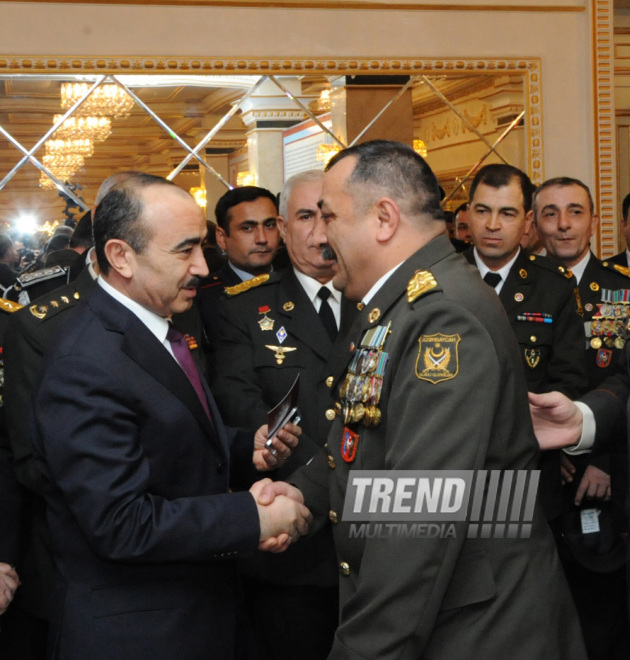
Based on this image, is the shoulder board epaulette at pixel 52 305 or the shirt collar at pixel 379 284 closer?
the shirt collar at pixel 379 284

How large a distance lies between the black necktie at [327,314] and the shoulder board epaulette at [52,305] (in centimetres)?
79

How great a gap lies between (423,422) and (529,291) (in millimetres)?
1896

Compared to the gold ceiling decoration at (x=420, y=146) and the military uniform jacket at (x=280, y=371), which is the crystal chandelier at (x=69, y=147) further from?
the military uniform jacket at (x=280, y=371)

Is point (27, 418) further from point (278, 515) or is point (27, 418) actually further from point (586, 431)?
point (586, 431)

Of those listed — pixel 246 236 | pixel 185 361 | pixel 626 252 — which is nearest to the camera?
pixel 185 361

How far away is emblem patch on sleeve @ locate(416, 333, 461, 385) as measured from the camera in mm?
1550

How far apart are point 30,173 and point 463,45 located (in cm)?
259

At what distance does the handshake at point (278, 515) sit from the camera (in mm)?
1996

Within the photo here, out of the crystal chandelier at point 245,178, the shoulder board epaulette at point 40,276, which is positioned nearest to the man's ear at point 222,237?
the crystal chandelier at point 245,178

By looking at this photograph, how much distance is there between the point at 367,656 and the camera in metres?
1.54

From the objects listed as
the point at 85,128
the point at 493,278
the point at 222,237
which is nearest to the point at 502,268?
the point at 493,278

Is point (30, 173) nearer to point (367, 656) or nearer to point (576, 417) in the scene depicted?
point (576, 417)

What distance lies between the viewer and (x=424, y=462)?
1.54 meters

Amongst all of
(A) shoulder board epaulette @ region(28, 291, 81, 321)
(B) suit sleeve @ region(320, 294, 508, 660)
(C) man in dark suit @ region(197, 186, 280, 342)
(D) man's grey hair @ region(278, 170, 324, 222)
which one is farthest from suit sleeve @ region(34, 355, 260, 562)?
(C) man in dark suit @ region(197, 186, 280, 342)
